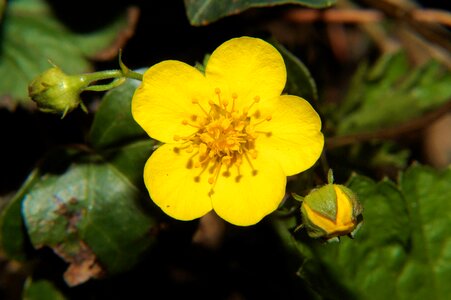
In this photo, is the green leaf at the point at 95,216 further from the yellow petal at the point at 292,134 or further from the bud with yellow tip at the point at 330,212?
the bud with yellow tip at the point at 330,212

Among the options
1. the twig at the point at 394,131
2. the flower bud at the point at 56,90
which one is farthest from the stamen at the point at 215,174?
the twig at the point at 394,131

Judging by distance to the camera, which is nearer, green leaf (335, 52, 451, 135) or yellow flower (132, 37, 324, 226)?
yellow flower (132, 37, 324, 226)

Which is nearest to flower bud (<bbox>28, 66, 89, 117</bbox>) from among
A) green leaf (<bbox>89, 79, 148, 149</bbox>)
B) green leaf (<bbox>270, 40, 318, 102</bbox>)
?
green leaf (<bbox>89, 79, 148, 149</bbox>)

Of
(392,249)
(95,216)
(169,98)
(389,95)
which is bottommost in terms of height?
(392,249)

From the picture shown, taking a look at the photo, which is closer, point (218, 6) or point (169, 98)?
point (169, 98)

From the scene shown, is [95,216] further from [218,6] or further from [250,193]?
[218,6]

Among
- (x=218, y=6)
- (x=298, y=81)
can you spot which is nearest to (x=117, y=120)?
(x=218, y=6)

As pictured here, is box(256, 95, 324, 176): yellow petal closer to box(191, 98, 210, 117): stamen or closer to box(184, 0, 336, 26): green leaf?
box(191, 98, 210, 117): stamen
